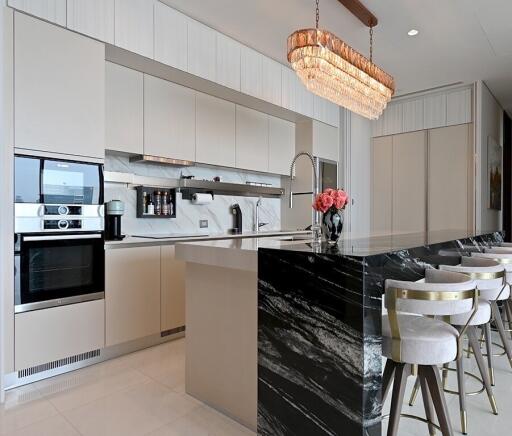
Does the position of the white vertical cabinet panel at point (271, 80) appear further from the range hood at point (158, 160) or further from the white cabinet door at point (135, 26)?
the white cabinet door at point (135, 26)

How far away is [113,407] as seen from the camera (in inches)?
83.6

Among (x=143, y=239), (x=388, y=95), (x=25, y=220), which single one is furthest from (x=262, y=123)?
(x=25, y=220)

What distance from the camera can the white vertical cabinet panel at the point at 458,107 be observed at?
542cm

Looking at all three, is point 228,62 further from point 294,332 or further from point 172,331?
point 294,332

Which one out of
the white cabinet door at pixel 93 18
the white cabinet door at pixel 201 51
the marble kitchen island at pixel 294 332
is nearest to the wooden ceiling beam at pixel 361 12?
the white cabinet door at pixel 201 51

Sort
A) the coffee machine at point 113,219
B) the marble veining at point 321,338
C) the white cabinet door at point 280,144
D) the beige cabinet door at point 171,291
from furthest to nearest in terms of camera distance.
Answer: the white cabinet door at point 280,144 → the beige cabinet door at point 171,291 → the coffee machine at point 113,219 → the marble veining at point 321,338

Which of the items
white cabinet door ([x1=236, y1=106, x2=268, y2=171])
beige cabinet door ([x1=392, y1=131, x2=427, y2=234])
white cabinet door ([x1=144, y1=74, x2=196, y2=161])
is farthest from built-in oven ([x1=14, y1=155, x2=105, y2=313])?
beige cabinet door ([x1=392, y1=131, x2=427, y2=234])

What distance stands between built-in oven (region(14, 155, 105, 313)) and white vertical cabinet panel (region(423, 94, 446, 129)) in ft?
16.5

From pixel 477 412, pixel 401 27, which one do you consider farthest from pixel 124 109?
pixel 477 412

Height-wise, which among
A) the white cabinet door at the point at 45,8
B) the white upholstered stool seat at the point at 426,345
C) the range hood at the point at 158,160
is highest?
the white cabinet door at the point at 45,8

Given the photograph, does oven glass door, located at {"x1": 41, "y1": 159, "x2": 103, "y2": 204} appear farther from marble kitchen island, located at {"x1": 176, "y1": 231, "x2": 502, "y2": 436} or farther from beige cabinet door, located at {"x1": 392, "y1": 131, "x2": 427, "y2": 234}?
beige cabinet door, located at {"x1": 392, "y1": 131, "x2": 427, "y2": 234}

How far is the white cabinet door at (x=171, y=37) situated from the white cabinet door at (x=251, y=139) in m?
1.13

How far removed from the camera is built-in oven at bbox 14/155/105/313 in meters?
2.38

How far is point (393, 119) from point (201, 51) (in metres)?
3.87
